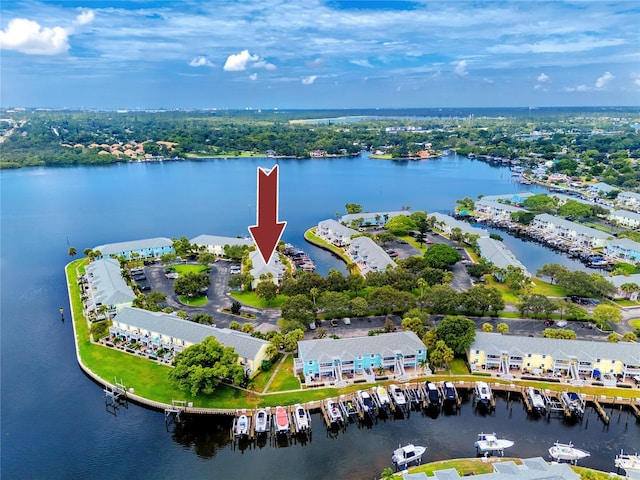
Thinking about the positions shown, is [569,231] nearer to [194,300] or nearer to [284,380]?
[284,380]

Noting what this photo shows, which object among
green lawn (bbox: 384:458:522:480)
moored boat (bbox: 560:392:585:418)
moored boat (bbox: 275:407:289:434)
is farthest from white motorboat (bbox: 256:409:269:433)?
moored boat (bbox: 560:392:585:418)

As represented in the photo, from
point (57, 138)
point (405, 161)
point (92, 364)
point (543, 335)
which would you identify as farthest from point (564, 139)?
point (57, 138)

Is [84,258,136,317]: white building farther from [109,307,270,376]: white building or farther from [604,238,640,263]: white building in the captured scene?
[604,238,640,263]: white building

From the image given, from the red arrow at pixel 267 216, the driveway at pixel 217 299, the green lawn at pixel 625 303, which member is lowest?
the driveway at pixel 217 299

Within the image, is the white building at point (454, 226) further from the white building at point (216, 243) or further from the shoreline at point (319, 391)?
the shoreline at point (319, 391)

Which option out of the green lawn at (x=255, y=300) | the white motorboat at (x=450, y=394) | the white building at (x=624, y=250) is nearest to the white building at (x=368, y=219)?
the green lawn at (x=255, y=300)

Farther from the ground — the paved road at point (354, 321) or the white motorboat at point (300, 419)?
the paved road at point (354, 321)

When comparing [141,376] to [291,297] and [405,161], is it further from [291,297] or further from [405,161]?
[405,161]
